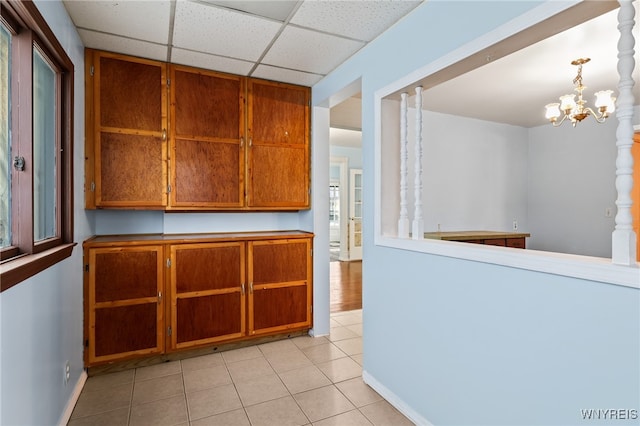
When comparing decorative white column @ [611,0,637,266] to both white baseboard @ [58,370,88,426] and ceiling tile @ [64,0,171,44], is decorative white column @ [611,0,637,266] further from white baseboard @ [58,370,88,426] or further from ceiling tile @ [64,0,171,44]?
white baseboard @ [58,370,88,426]

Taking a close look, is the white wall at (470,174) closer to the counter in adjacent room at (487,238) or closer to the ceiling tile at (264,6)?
the counter in adjacent room at (487,238)

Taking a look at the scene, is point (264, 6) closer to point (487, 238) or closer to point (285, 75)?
point (285, 75)

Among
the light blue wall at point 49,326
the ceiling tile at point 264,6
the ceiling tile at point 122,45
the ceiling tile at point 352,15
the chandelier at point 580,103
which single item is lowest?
the light blue wall at point 49,326

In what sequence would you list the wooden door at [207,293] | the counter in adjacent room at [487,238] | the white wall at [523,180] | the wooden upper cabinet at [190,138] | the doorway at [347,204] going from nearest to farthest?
1. the wooden upper cabinet at [190,138]
2. the wooden door at [207,293]
3. the counter in adjacent room at [487,238]
4. the white wall at [523,180]
5. the doorway at [347,204]

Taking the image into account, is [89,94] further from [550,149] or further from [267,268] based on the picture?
[550,149]

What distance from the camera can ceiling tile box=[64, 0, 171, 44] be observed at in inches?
76.3

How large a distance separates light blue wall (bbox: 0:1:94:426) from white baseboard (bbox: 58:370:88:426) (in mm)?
41

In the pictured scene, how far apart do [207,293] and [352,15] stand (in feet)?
7.69

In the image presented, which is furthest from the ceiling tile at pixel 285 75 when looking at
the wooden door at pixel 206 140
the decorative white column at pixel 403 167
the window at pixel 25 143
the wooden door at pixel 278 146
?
the window at pixel 25 143

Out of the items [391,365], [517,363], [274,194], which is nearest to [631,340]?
[517,363]

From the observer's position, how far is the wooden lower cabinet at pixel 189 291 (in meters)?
2.47

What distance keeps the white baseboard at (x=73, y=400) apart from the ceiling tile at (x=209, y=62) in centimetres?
244

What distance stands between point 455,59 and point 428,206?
2893mm

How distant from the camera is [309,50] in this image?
2.49 metres
